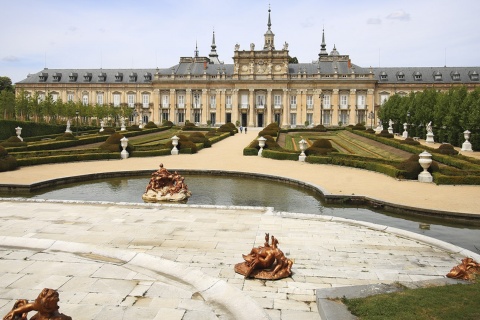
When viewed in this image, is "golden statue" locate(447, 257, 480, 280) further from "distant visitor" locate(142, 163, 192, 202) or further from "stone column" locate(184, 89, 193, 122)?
"stone column" locate(184, 89, 193, 122)

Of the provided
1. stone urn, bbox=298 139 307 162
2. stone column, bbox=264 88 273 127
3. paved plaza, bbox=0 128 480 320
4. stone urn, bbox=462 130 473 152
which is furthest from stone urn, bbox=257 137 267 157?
stone column, bbox=264 88 273 127

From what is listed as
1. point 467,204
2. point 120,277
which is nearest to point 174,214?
point 120,277

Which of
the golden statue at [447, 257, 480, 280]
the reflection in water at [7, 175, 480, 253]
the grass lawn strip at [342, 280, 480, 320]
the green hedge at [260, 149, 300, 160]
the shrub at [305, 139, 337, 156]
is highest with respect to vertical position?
the shrub at [305, 139, 337, 156]

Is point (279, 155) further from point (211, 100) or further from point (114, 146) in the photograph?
point (211, 100)

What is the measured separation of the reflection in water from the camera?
12.9 m

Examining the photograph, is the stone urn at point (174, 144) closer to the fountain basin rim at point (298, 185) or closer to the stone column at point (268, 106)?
the fountain basin rim at point (298, 185)

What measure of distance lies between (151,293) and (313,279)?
2.88 m

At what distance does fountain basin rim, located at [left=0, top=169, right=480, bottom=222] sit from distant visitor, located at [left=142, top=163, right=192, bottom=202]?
5.32 m

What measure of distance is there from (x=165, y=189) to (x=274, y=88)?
200 feet

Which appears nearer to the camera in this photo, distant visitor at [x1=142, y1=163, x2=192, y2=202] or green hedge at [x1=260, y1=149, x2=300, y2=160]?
distant visitor at [x1=142, y1=163, x2=192, y2=202]

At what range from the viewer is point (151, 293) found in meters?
7.17

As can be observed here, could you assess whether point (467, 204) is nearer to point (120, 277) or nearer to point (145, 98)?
point (120, 277)

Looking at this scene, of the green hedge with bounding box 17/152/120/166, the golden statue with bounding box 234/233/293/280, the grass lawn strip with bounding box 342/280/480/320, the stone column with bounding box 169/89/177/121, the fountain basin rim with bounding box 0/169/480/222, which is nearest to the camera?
the grass lawn strip with bounding box 342/280/480/320

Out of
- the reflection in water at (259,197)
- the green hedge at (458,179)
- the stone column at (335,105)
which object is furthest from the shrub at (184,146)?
the stone column at (335,105)
